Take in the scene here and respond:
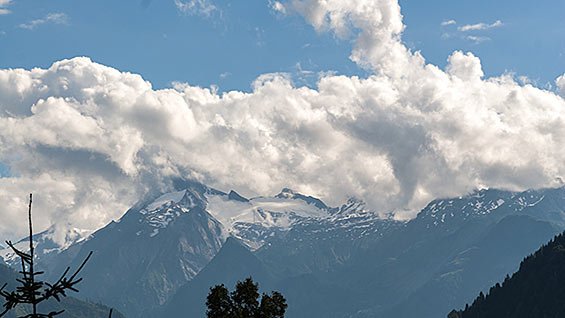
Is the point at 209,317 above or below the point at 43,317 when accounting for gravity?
above

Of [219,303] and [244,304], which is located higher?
[219,303]

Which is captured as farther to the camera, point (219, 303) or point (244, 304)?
point (219, 303)

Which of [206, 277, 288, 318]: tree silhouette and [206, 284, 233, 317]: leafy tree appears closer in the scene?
[206, 277, 288, 318]: tree silhouette

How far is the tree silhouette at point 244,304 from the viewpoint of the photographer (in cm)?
6700

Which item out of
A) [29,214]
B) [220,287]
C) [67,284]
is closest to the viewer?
[67,284]

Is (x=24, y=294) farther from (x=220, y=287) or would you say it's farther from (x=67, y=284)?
(x=220, y=287)

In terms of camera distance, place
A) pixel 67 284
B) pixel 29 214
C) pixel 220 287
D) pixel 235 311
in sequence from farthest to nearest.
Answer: pixel 220 287 → pixel 235 311 → pixel 29 214 → pixel 67 284

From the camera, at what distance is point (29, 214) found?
61.1 ft

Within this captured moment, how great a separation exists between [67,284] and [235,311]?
170 feet

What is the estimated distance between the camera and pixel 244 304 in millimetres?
69375

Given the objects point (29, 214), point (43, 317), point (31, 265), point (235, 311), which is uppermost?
point (235, 311)

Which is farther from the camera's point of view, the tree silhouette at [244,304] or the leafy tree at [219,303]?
the leafy tree at [219,303]

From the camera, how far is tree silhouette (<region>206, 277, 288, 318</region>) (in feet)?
220

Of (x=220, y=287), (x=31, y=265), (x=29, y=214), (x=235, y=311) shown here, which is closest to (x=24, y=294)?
(x=31, y=265)
